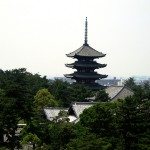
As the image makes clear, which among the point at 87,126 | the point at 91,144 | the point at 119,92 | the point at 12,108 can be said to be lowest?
the point at 91,144

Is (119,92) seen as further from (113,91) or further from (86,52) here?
(86,52)

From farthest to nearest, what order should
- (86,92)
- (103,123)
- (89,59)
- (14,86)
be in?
(89,59) < (86,92) < (14,86) < (103,123)

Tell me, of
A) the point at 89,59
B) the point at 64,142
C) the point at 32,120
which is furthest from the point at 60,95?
the point at 64,142

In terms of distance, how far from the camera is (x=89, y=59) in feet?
246

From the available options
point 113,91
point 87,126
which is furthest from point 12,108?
point 113,91

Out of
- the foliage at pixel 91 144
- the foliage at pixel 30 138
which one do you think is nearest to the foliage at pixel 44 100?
the foliage at pixel 30 138

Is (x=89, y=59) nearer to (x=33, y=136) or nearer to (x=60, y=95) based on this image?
(x=60, y=95)

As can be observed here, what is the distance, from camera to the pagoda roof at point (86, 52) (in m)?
73.8

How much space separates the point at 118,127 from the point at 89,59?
163ft

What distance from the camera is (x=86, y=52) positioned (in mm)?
74750

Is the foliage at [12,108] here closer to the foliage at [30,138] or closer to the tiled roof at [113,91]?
the foliage at [30,138]

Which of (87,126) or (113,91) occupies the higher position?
(113,91)

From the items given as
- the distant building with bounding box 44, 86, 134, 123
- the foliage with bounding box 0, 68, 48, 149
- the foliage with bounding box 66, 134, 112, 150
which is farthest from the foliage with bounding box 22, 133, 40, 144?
the foliage with bounding box 66, 134, 112, 150

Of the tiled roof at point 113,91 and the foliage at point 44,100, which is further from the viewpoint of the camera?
the foliage at point 44,100
